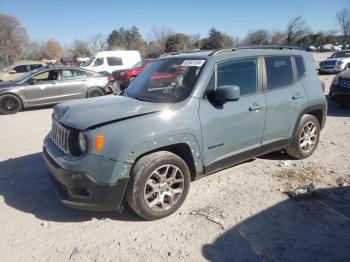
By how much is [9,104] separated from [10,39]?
59423 millimetres

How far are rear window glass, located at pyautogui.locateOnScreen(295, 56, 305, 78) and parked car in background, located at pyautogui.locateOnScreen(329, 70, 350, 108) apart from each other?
432 centimetres

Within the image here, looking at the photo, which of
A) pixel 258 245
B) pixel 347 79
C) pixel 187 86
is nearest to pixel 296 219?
pixel 258 245

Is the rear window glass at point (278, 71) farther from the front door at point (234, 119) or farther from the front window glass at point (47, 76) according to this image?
the front window glass at point (47, 76)

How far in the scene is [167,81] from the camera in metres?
4.36

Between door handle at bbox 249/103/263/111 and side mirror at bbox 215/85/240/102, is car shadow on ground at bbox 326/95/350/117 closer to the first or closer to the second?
door handle at bbox 249/103/263/111

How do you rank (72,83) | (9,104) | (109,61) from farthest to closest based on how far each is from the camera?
(109,61) < (72,83) < (9,104)

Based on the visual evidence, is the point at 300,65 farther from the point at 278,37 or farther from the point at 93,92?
the point at 278,37

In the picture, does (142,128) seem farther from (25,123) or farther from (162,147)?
(25,123)

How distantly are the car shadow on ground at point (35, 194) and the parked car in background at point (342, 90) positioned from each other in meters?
7.29

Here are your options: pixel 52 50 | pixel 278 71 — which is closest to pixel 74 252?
pixel 278 71

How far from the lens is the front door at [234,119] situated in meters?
4.04

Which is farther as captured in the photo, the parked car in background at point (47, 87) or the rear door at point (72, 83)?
the rear door at point (72, 83)

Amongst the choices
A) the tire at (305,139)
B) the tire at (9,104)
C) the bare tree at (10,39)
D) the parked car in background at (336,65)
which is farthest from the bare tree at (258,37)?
the tire at (305,139)

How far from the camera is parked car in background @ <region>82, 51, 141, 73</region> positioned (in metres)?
19.0
